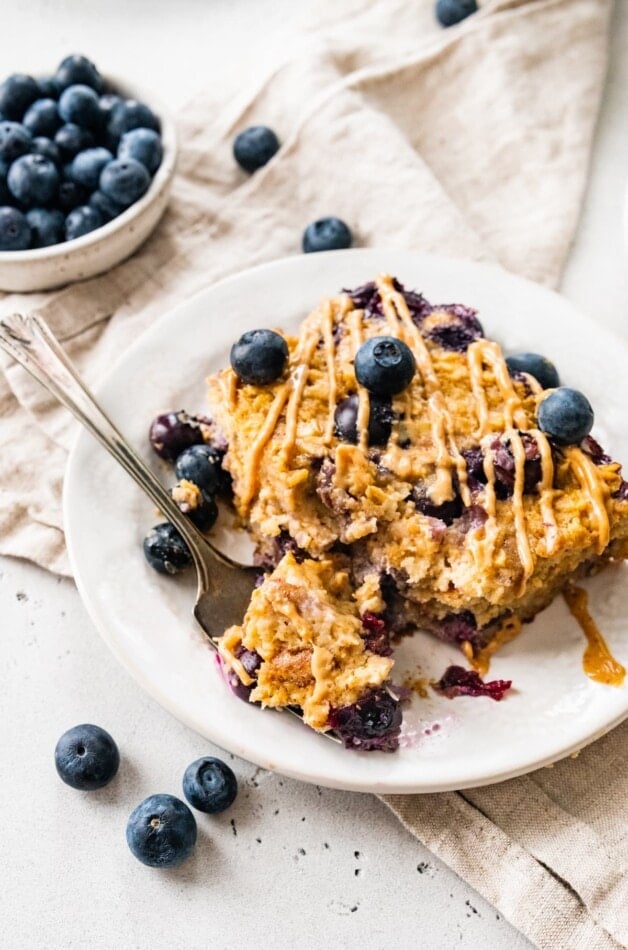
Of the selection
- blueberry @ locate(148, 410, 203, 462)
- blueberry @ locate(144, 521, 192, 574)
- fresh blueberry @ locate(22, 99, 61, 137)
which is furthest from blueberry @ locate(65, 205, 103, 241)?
blueberry @ locate(144, 521, 192, 574)

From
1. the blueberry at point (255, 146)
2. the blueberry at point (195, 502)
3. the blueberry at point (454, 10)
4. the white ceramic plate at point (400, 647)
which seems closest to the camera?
the white ceramic plate at point (400, 647)

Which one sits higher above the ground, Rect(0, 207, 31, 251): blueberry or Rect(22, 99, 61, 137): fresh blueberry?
Rect(22, 99, 61, 137): fresh blueberry

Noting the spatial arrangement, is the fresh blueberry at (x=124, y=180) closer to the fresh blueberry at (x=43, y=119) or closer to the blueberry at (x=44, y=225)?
the blueberry at (x=44, y=225)

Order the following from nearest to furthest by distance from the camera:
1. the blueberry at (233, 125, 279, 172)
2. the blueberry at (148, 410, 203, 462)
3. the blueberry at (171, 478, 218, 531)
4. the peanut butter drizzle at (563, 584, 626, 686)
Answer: the peanut butter drizzle at (563, 584, 626, 686), the blueberry at (171, 478, 218, 531), the blueberry at (148, 410, 203, 462), the blueberry at (233, 125, 279, 172)

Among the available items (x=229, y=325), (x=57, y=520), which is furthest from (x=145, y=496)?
(x=229, y=325)

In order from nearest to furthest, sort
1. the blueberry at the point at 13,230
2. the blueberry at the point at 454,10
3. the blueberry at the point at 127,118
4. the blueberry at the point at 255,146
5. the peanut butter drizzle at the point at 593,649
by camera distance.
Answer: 1. the peanut butter drizzle at the point at 593,649
2. the blueberry at the point at 13,230
3. the blueberry at the point at 127,118
4. the blueberry at the point at 255,146
5. the blueberry at the point at 454,10

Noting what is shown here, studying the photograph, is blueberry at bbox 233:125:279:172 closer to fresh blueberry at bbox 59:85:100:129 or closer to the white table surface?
fresh blueberry at bbox 59:85:100:129

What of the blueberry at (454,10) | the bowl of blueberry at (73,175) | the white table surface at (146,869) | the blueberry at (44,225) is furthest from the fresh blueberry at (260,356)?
the blueberry at (454,10)
